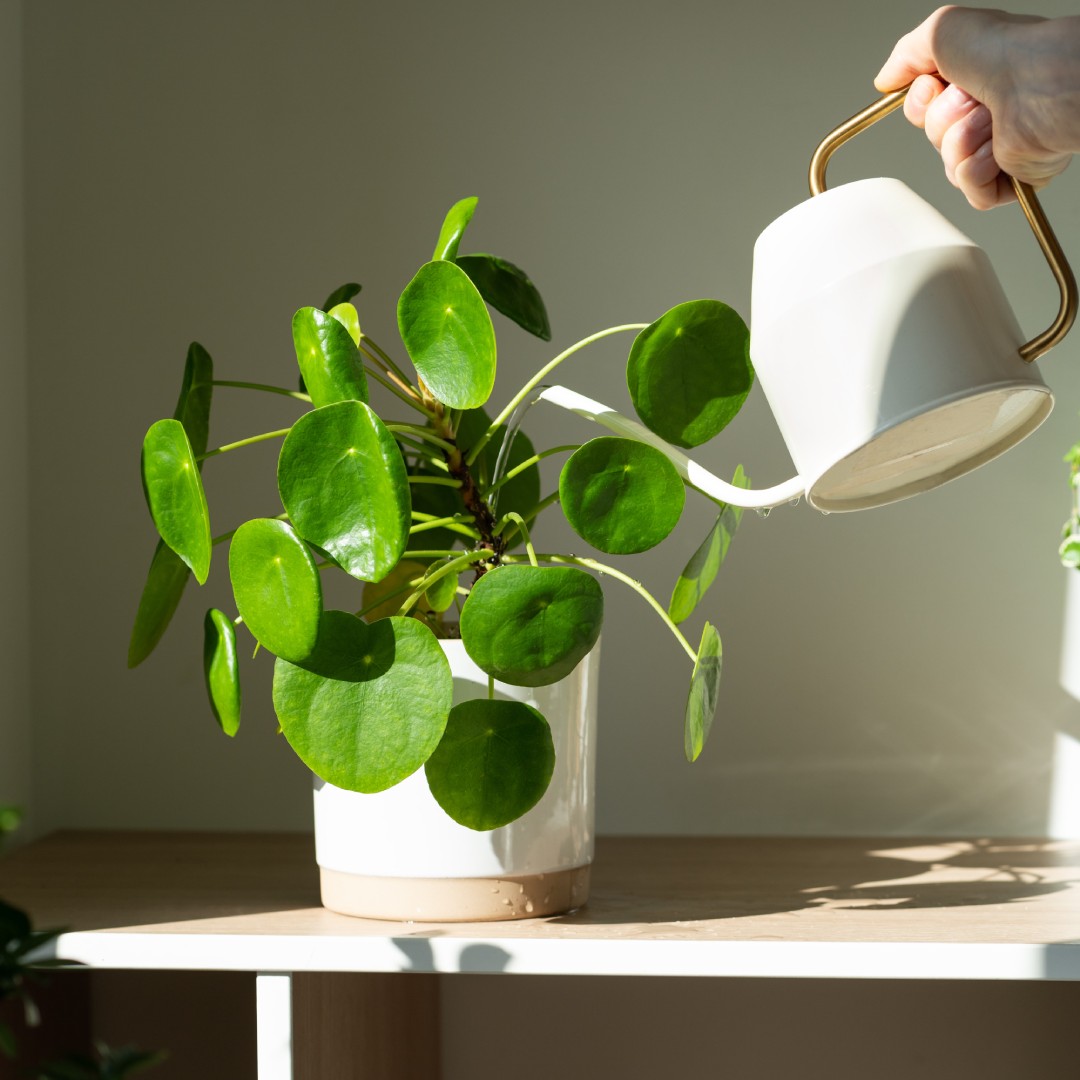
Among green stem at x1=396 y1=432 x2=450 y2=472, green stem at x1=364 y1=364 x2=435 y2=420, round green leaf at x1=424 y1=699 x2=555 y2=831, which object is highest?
green stem at x1=364 y1=364 x2=435 y2=420

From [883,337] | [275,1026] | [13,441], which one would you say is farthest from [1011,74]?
[13,441]

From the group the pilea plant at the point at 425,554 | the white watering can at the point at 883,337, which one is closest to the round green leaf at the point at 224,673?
the pilea plant at the point at 425,554

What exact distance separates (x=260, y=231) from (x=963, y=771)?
930 millimetres

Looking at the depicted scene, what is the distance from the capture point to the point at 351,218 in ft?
4.34

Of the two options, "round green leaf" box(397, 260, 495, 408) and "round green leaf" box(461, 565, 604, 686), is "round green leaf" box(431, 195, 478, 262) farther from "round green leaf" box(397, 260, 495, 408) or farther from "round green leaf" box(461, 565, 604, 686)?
"round green leaf" box(461, 565, 604, 686)

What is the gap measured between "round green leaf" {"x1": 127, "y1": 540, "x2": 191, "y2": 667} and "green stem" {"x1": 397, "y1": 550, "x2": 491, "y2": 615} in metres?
0.18

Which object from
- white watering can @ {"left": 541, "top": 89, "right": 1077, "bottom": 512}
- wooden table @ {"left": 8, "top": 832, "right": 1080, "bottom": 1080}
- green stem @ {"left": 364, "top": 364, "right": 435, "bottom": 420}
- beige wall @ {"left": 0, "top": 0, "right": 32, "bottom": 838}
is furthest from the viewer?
beige wall @ {"left": 0, "top": 0, "right": 32, "bottom": 838}

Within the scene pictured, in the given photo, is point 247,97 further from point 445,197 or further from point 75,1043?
point 75,1043

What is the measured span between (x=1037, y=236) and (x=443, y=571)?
42 centimetres

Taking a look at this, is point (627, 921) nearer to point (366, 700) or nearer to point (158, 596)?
point (366, 700)

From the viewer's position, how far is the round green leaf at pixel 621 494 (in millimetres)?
770

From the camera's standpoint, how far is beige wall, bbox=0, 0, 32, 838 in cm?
127

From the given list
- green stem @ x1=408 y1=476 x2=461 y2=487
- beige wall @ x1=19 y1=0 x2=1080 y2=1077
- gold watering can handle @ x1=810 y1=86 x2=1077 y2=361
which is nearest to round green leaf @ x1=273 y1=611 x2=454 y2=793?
green stem @ x1=408 y1=476 x2=461 y2=487

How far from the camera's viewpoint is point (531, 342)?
131cm
